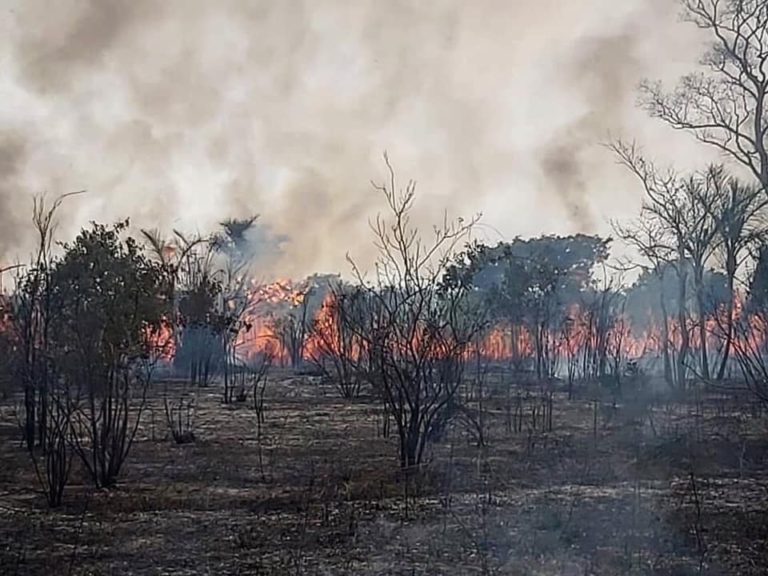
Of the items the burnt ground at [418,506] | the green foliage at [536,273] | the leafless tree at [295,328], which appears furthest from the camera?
the leafless tree at [295,328]

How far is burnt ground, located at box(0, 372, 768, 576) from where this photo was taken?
14.4 feet

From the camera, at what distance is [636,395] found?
43.2 feet

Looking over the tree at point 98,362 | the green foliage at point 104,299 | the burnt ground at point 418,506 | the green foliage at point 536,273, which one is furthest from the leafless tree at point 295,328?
the burnt ground at point 418,506

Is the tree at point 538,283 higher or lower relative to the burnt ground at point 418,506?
higher

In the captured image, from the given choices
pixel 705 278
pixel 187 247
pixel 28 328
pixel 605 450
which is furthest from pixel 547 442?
pixel 187 247

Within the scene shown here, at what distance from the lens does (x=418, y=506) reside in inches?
223

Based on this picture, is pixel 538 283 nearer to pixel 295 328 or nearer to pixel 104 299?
pixel 295 328

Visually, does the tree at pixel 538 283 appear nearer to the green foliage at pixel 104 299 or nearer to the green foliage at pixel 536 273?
the green foliage at pixel 536 273

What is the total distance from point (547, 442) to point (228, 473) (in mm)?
3361

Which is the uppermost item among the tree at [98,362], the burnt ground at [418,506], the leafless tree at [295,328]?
the leafless tree at [295,328]

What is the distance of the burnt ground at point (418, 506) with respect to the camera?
438cm

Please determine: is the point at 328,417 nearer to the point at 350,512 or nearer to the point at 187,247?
the point at 350,512

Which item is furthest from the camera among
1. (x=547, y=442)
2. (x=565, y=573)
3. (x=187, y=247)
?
(x=187, y=247)

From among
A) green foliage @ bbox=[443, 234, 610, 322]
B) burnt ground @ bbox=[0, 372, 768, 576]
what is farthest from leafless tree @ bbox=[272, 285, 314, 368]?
burnt ground @ bbox=[0, 372, 768, 576]
